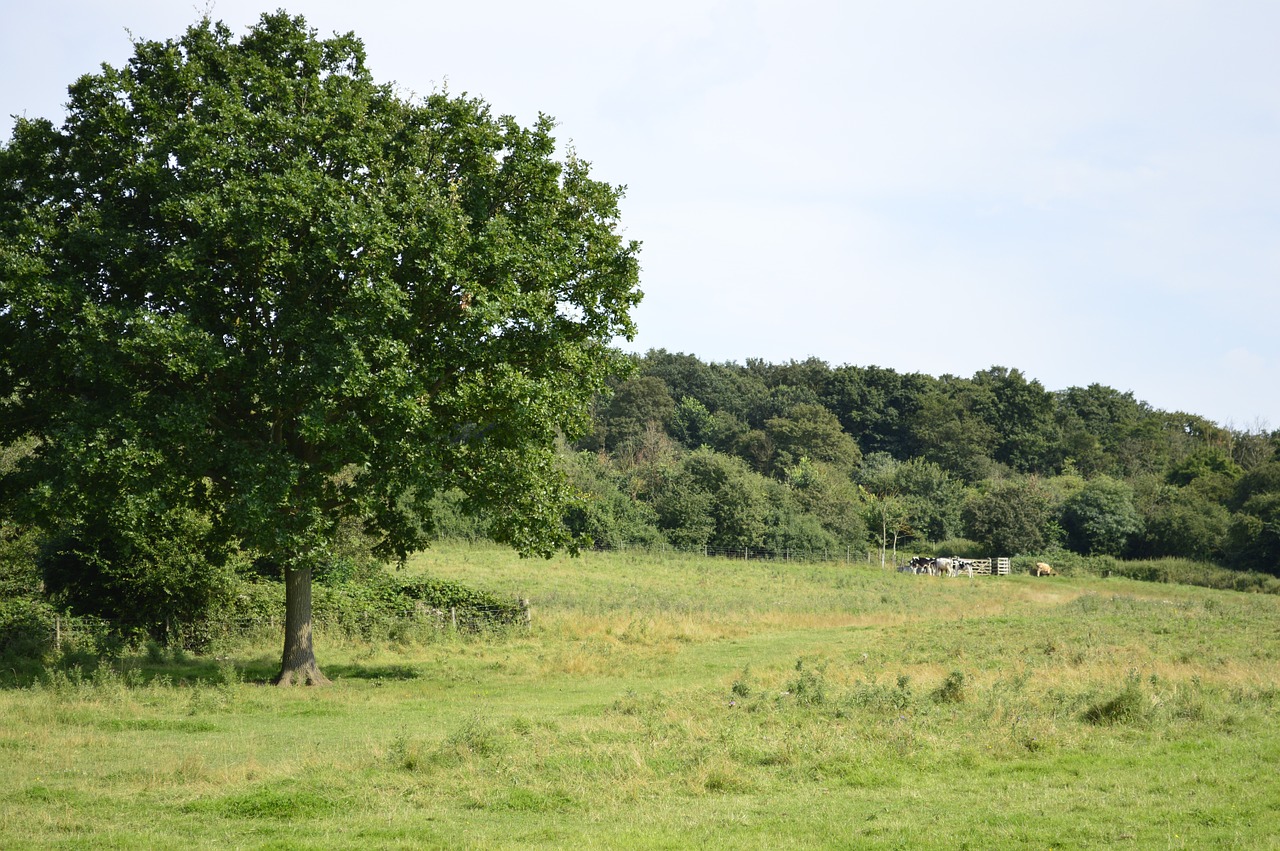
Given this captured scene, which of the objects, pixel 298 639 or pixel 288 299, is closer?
pixel 288 299

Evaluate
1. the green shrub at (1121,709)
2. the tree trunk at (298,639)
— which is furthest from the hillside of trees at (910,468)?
the green shrub at (1121,709)

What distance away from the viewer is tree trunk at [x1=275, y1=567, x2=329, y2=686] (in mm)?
21188

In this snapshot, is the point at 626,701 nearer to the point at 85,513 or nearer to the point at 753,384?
the point at 85,513

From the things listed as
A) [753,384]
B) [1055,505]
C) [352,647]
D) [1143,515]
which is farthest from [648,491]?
[352,647]

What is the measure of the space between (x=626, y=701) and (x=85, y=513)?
10.5m

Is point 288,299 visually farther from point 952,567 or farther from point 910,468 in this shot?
point 910,468

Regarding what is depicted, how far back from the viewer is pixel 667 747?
13.9 meters

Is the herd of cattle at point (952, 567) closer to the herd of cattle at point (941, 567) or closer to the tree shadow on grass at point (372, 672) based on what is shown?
the herd of cattle at point (941, 567)

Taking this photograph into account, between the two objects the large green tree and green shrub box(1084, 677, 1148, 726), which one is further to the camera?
the large green tree

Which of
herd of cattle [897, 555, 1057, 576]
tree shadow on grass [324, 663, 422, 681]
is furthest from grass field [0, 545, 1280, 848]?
herd of cattle [897, 555, 1057, 576]

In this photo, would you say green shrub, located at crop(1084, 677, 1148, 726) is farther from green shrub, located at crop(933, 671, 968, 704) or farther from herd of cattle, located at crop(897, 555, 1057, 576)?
herd of cattle, located at crop(897, 555, 1057, 576)

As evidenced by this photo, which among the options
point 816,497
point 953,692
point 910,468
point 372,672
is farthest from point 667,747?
point 910,468

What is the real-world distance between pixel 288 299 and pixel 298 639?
7270mm

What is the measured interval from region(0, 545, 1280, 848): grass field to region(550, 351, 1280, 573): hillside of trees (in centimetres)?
664
